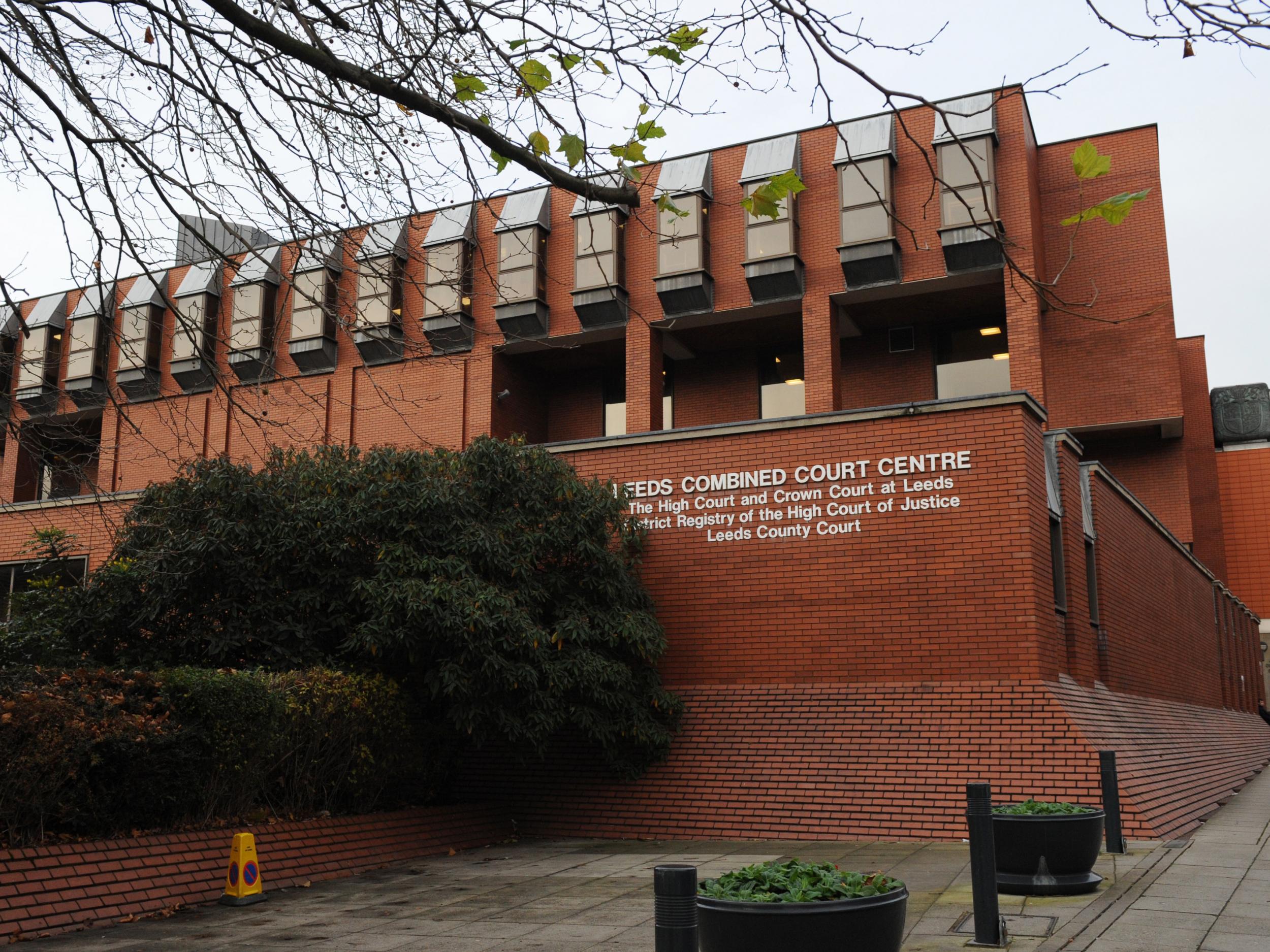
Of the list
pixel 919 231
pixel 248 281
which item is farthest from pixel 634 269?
pixel 248 281

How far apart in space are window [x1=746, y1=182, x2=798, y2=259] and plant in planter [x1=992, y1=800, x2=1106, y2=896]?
17.3 meters

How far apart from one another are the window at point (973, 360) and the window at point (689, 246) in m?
5.59

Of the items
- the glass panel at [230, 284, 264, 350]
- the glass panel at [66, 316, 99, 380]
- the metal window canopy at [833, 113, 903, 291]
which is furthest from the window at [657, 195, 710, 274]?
the glass panel at [66, 316, 99, 380]

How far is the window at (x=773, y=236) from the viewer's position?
81.2 ft

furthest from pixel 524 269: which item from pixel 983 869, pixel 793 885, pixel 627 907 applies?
pixel 793 885

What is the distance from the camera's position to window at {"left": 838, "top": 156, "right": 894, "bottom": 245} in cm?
2394

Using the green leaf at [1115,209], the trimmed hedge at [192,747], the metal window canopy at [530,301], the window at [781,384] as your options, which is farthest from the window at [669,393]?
the green leaf at [1115,209]

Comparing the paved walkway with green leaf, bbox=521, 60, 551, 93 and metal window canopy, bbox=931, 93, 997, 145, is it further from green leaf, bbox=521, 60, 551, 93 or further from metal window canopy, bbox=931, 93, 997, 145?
metal window canopy, bbox=931, 93, 997, 145

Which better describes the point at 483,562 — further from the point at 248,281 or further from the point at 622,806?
the point at 248,281

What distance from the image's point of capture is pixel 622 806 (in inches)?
567

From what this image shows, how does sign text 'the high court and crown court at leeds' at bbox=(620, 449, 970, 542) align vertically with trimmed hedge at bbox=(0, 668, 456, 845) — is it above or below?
above

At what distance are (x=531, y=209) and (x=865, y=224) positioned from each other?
7597mm

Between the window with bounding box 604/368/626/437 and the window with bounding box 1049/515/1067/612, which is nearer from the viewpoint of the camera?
the window with bounding box 1049/515/1067/612

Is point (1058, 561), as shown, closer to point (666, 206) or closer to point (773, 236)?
point (666, 206)
